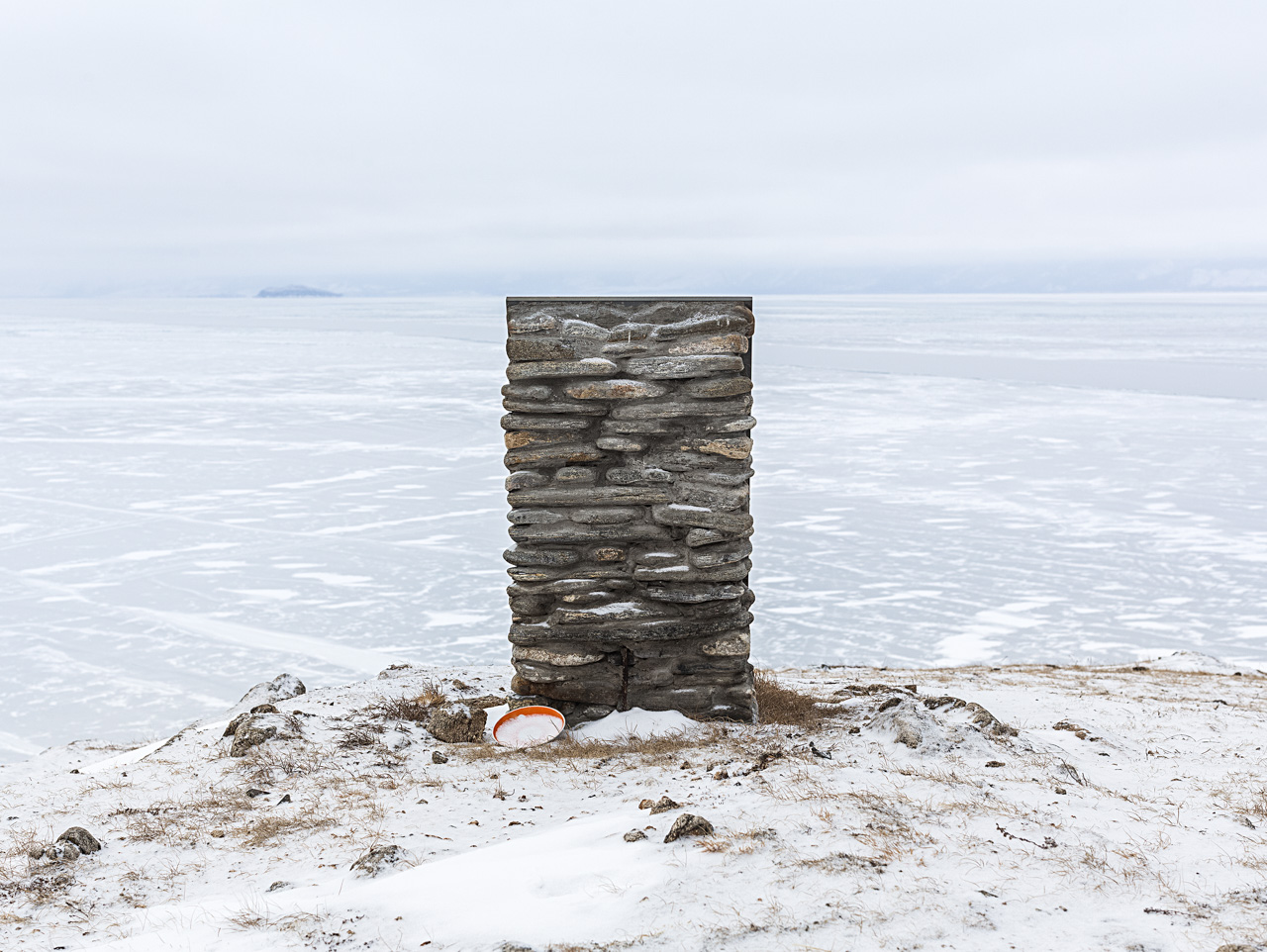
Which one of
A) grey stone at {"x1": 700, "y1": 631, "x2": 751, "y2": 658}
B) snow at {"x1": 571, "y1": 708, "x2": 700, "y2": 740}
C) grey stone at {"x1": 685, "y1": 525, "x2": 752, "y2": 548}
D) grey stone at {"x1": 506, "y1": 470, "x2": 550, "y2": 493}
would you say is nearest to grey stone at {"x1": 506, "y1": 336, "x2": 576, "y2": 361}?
grey stone at {"x1": 506, "y1": 470, "x2": 550, "y2": 493}

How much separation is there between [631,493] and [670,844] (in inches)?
108

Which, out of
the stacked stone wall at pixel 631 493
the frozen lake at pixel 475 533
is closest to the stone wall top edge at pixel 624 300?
the stacked stone wall at pixel 631 493

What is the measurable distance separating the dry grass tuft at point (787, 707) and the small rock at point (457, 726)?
1.96 meters

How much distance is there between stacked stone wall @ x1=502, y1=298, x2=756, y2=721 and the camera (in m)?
6.45

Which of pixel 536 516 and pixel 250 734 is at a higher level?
pixel 536 516

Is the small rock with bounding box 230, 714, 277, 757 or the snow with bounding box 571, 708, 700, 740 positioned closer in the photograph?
the small rock with bounding box 230, 714, 277, 757

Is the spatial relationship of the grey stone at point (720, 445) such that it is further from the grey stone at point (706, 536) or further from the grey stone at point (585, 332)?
the grey stone at point (585, 332)

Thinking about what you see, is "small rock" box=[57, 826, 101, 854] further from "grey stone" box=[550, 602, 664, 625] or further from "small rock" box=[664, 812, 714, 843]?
"grey stone" box=[550, 602, 664, 625]

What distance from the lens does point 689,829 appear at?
422 centimetres

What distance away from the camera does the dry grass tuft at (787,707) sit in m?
6.92

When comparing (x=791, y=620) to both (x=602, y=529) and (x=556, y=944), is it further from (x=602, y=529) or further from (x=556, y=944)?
(x=556, y=944)

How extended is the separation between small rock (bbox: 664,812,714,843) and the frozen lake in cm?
699

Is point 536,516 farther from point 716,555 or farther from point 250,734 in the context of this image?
point 250,734

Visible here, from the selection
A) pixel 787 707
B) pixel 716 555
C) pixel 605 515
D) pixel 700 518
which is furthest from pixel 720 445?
pixel 787 707
